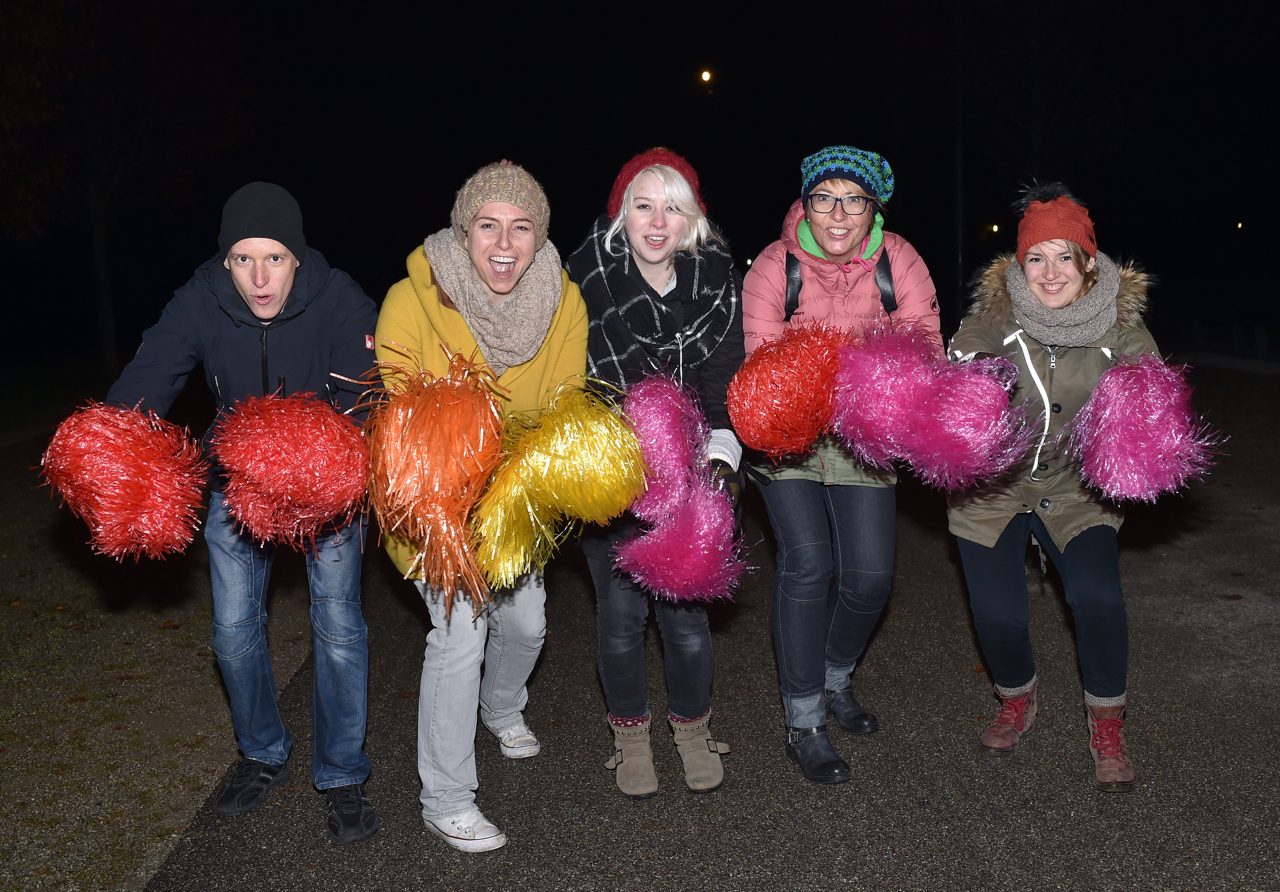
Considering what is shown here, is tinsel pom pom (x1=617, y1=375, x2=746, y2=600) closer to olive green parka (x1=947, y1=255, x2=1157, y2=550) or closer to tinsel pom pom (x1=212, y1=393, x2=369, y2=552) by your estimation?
tinsel pom pom (x1=212, y1=393, x2=369, y2=552)

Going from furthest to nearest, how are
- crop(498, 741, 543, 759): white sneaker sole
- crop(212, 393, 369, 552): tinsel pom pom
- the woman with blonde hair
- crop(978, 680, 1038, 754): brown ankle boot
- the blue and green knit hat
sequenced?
crop(498, 741, 543, 759): white sneaker sole, crop(978, 680, 1038, 754): brown ankle boot, the blue and green knit hat, the woman with blonde hair, crop(212, 393, 369, 552): tinsel pom pom

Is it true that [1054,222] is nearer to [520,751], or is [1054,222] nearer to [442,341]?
[442,341]

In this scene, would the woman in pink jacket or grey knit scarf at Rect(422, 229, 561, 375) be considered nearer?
grey knit scarf at Rect(422, 229, 561, 375)

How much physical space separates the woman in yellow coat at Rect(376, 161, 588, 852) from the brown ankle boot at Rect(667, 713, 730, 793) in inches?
27.8

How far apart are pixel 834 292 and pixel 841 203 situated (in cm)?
31

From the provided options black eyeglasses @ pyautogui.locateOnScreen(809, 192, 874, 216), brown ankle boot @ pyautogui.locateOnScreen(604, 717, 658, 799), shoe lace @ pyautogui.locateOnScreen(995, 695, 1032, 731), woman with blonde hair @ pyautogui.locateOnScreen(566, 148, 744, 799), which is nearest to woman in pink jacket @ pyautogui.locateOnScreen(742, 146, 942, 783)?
black eyeglasses @ pyautogui.locateOnScreen(809, 192, 874, 216)

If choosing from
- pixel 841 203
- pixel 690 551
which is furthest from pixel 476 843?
pixel 841 203

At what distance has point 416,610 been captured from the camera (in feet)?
18.6

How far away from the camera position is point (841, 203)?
139 inches

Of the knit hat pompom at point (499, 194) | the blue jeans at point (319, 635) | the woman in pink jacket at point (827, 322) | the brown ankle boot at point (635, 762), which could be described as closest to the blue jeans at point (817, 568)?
the woman in pink jacket at point (827, 322)

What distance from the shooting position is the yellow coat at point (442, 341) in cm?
310

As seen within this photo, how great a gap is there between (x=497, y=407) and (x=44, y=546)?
17.9 feet

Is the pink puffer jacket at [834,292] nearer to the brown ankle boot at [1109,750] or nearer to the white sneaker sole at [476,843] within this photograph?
the brown ankle boot at [1109,750]

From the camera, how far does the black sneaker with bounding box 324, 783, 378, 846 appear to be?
10.9 ft
